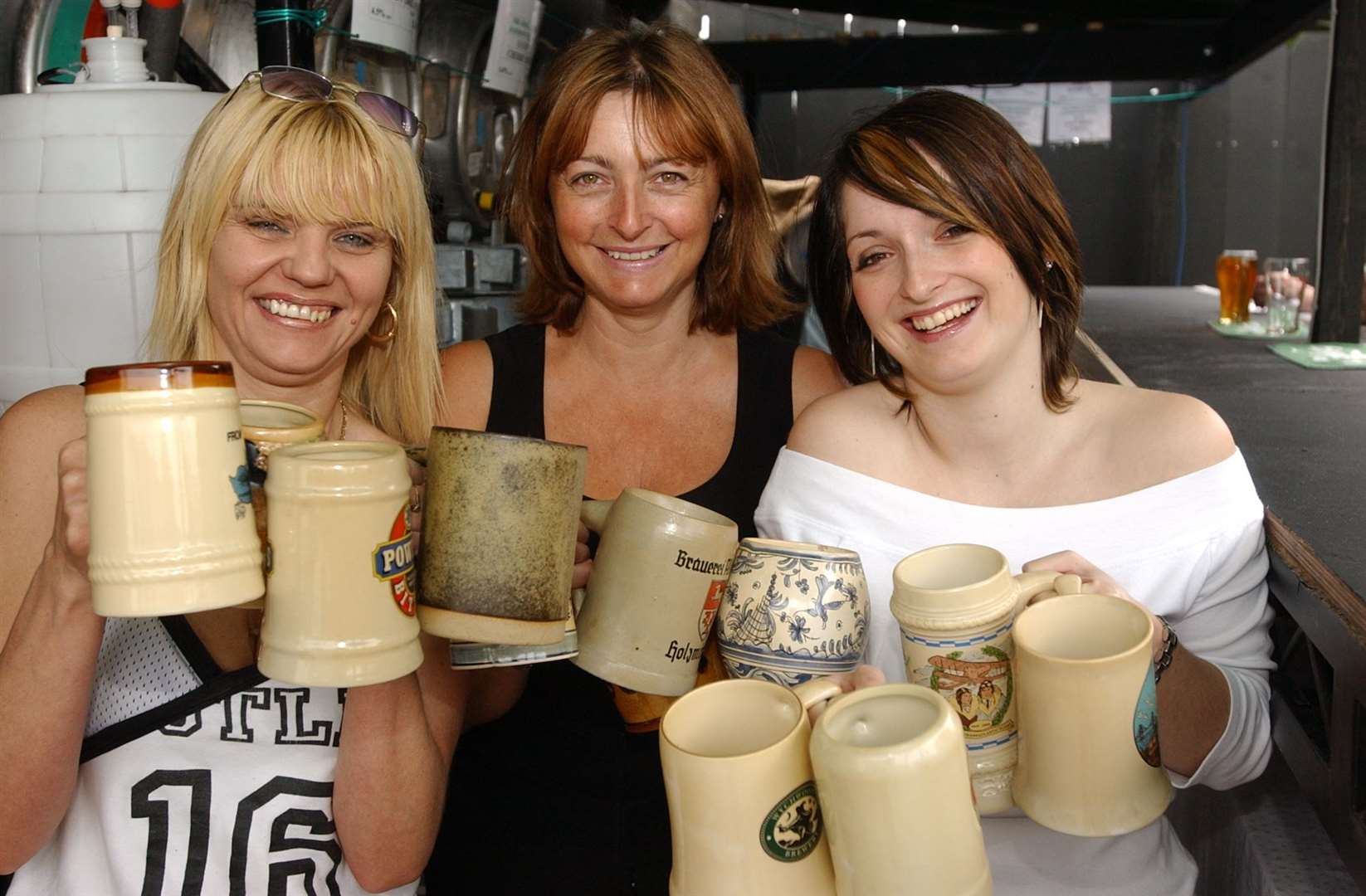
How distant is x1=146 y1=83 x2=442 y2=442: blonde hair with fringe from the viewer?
1320 millimetres

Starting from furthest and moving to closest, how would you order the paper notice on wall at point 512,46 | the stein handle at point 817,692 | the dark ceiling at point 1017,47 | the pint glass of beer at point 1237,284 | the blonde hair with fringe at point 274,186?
the dark ceiling at point 1017,47, the pint glass of beer at point 1237,284, the paper notice on wall at point 512,46, the blonde hair with fringe at point 274,186, the stein handle at point 817,692

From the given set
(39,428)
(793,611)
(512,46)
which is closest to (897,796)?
(793,611)

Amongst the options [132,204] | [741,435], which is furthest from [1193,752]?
[132,204]

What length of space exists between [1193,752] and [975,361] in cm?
50

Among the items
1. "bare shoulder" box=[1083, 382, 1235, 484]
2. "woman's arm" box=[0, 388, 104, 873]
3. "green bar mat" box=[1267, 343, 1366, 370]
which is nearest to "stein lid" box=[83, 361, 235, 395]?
"woman's arm" box=[0, 388, 104, 873]

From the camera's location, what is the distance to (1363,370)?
2438 millimetres

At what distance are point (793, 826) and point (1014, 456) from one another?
77 centimetres

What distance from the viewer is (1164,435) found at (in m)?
1.43

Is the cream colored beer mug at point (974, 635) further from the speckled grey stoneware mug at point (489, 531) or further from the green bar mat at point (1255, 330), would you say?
the green bar mat at point (1255, 330)

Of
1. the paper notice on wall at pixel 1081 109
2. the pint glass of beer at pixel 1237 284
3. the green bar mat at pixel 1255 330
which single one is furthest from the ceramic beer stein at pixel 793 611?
the paper notice on wall at pixel 1081 109

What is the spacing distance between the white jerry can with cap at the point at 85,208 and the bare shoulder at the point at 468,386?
0.46m

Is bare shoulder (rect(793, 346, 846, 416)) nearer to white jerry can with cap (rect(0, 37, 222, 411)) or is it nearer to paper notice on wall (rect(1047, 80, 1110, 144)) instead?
white jerry can with cap (rect(0, 37, 222, 411))

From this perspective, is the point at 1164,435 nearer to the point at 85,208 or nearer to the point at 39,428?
the point at 39,428

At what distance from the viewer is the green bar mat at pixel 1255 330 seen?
3.12 m
